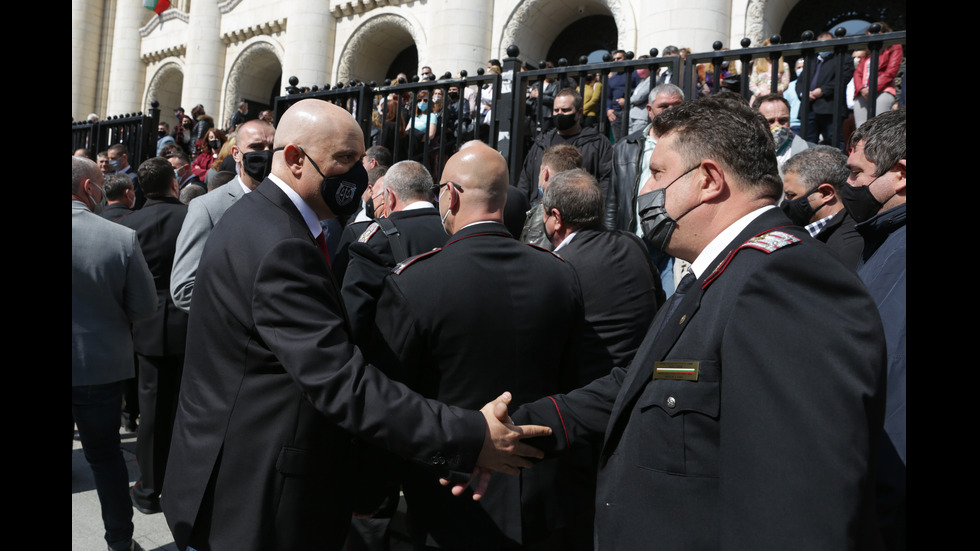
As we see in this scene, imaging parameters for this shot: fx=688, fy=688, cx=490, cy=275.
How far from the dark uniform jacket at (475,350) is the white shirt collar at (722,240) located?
3.05 feet

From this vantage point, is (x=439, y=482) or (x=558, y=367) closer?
(x=439, y=482)

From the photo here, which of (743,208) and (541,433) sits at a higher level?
(743,208)

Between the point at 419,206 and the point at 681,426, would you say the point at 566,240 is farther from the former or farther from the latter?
the point at 681,426

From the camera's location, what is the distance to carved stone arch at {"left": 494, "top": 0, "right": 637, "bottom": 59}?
17.1 m

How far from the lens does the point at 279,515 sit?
228cm

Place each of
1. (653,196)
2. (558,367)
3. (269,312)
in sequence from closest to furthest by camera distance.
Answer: (653,196)
(269,312)
(558,367)

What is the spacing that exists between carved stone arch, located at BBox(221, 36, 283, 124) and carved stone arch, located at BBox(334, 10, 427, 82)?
11.9ft

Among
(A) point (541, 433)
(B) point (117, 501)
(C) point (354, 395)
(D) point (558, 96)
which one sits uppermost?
(D) point (558, 96)

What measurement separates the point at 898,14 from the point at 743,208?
48.3 ft

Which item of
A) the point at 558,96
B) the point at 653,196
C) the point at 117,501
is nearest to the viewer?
the point at 653,196

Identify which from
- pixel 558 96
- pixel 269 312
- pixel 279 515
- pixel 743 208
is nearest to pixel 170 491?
pixel 279 515

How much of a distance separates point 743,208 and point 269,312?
147cm

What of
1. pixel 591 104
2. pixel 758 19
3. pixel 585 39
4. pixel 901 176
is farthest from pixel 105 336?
pixel 585 39

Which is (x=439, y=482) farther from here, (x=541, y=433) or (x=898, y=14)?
(x=898, y=14)
